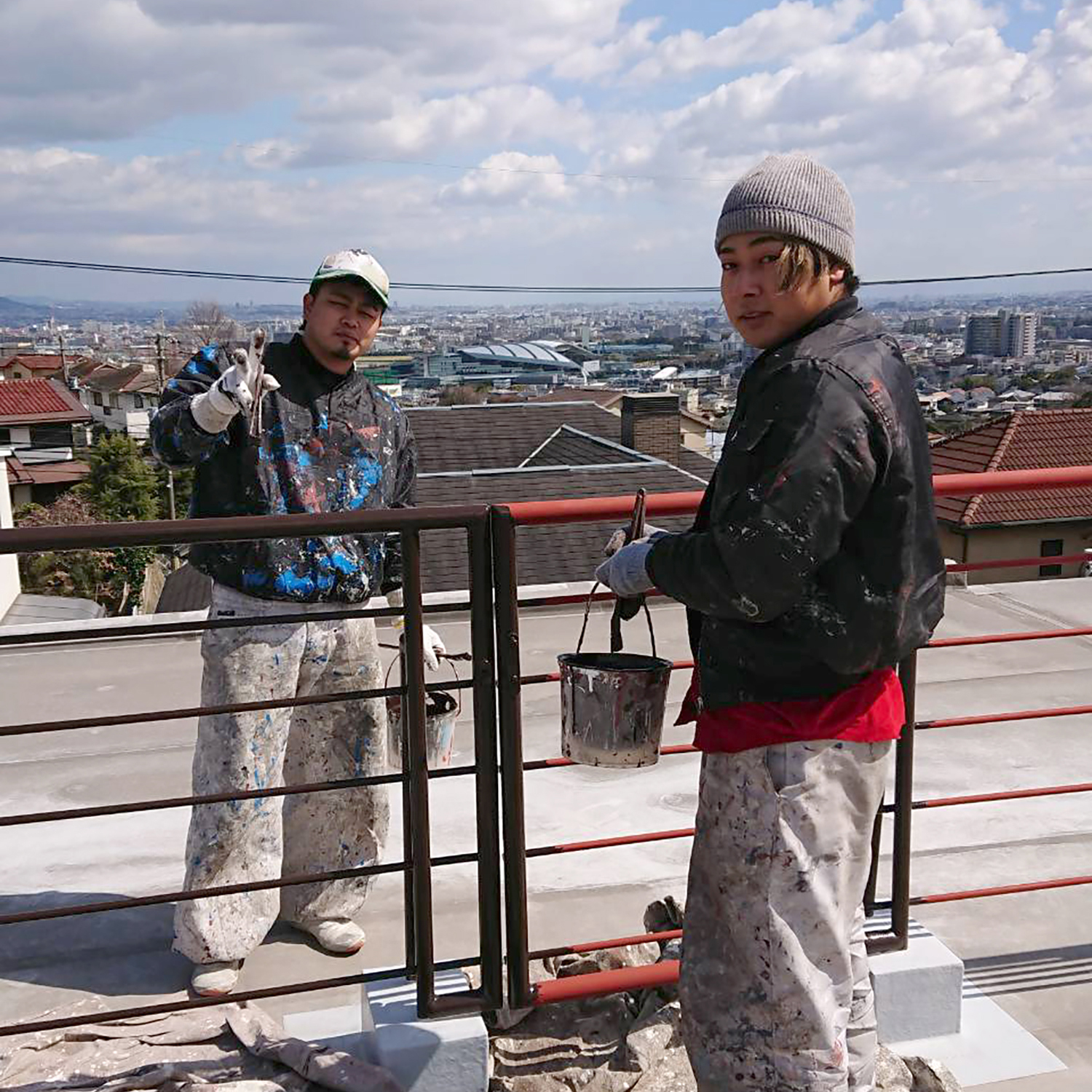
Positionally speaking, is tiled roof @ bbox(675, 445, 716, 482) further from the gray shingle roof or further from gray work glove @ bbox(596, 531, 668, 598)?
gray work glove @ bbox(596, 531, 668, 598)

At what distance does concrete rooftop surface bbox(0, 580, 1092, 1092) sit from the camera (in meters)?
2.95

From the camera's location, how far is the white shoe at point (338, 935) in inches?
119

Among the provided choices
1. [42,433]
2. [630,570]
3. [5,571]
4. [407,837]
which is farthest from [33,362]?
[630,570]

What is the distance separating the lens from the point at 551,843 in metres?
3.93

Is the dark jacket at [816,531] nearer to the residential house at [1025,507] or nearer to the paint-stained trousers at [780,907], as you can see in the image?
the paint-stained trousers at [780,907]

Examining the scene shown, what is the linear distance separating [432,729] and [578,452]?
1816 centimetres

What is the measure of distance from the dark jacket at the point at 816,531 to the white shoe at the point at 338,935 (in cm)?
159

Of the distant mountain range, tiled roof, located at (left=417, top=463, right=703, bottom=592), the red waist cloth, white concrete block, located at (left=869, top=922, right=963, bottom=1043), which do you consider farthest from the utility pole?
the distant mountain range

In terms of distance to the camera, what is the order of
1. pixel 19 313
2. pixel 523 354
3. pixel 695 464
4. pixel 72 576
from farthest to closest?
1. pixel 19 313
2. pixel 523 354
3. pixel 72 576
4. pixel 695 464

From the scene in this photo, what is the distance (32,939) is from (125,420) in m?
68.1

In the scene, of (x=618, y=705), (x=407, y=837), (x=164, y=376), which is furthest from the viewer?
(x=164, y=376)

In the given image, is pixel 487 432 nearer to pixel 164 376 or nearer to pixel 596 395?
pixel 596 395

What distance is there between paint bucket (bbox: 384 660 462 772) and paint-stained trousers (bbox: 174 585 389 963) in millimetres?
335

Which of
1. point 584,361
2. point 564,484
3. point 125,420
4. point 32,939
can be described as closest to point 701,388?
point 584,361
